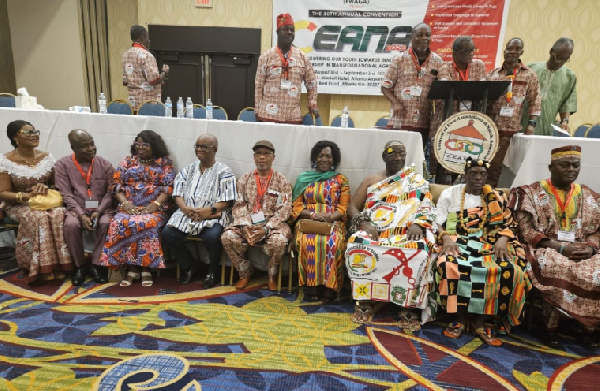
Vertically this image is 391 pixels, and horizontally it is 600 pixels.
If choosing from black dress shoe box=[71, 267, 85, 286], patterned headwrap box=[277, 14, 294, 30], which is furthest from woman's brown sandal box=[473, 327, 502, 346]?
patterned headwrap box=[277, 14, 294, 30]

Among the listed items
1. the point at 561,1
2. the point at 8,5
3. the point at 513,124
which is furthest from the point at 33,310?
the point at 561,1

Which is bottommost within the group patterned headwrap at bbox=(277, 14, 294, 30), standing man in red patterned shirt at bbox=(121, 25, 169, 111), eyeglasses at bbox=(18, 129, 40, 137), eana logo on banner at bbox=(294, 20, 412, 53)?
eyeglasses at bbox=(18, 129, 40, 137)

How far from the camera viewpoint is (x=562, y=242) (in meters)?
2.57

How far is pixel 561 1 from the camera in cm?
610

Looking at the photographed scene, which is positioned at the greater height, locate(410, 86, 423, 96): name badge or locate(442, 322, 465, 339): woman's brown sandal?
locate(410, 86, 423, 96): name badge

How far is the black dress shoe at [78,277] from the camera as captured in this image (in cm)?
311

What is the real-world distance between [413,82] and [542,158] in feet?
4.40

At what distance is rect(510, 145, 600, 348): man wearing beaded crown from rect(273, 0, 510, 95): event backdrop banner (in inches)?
168

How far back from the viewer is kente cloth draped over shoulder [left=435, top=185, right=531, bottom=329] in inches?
94.9

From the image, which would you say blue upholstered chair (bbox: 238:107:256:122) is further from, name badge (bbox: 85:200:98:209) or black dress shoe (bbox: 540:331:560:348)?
black dress shoe (bbox: 540:331:560:348)

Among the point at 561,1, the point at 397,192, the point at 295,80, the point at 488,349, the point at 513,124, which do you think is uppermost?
the point at 561,1

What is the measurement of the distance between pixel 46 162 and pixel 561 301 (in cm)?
421

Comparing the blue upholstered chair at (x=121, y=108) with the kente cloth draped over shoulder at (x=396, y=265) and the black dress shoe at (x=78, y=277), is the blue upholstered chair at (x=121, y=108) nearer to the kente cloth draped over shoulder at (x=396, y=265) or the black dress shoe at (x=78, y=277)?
the black dress shoe at (x=78, y=277)

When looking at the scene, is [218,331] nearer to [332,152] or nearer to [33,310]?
[33,310]
